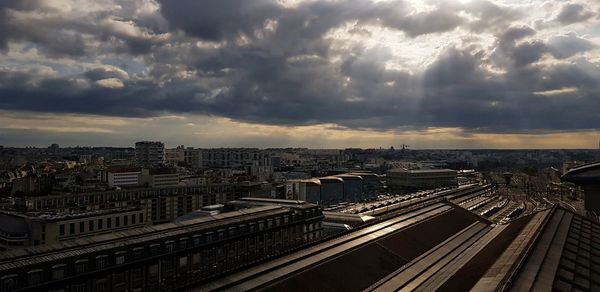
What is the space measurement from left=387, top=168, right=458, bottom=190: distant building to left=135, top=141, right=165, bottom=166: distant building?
77.6 meters

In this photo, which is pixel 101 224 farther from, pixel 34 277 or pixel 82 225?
pixel 34 277

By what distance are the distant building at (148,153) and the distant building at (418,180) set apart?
77.6 metres

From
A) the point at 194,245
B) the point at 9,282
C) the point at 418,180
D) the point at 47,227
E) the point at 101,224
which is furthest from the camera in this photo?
the point at 418,180

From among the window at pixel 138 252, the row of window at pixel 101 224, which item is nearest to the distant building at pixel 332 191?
the row of window at pixel 101 224

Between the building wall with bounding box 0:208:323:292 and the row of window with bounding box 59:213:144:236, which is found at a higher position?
the building wall with bounding box 0:208:323:292

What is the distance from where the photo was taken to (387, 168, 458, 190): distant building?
418 ft

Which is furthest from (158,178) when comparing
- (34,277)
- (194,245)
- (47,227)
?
(34,277)

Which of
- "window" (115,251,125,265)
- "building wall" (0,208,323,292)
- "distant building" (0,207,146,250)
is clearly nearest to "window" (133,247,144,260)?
"building wall" (0,208,323,292)

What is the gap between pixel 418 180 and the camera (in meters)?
128

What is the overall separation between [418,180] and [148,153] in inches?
3463

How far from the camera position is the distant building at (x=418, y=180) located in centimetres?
12744

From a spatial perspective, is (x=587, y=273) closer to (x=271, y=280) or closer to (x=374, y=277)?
(x=374, y=277)

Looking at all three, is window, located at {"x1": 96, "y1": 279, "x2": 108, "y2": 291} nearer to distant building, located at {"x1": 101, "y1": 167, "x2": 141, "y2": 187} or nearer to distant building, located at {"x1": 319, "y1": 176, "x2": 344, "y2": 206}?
distant building, located at {"x1": 319, "y1": 176, "x2": 344, "y2": 206}

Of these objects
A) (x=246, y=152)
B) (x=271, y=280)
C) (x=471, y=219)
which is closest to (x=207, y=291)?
(x=271, y=280)
